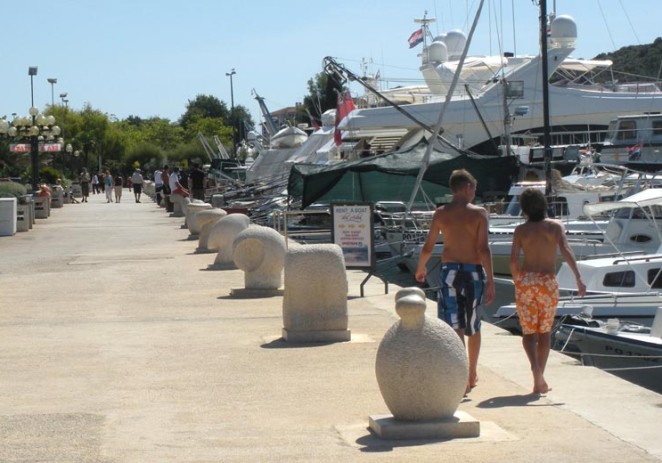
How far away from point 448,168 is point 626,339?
13.9m

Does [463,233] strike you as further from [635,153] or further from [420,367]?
[635,153]

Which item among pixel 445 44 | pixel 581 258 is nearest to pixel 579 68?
pixel 445 44

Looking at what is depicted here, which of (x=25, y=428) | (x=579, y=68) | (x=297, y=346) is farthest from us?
(x=579, y=68)

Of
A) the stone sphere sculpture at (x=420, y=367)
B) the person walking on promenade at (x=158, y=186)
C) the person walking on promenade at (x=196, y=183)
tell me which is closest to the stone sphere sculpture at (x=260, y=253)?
the stone sphere sculpture at (x=420, y=367)

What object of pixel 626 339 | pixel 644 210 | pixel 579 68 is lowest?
pixel 626 339

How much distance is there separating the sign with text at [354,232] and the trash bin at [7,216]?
18.8 metres

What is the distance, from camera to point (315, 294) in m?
11.9

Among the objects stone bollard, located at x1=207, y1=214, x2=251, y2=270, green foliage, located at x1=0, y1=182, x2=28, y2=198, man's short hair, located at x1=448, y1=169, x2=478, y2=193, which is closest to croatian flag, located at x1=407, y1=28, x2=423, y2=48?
green foliage, located at x1=0, y1=182, x2=28, y2=198

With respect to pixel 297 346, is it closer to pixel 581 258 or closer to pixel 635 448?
pixel 635 448

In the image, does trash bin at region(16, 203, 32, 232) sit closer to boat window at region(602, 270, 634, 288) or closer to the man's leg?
boat window at region(602, 270, 634, 288)

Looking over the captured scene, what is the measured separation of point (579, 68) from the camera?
5450 centimetres

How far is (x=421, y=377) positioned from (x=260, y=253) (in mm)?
8992

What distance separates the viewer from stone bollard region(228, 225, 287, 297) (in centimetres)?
1627

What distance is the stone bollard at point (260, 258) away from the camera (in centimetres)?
1627
